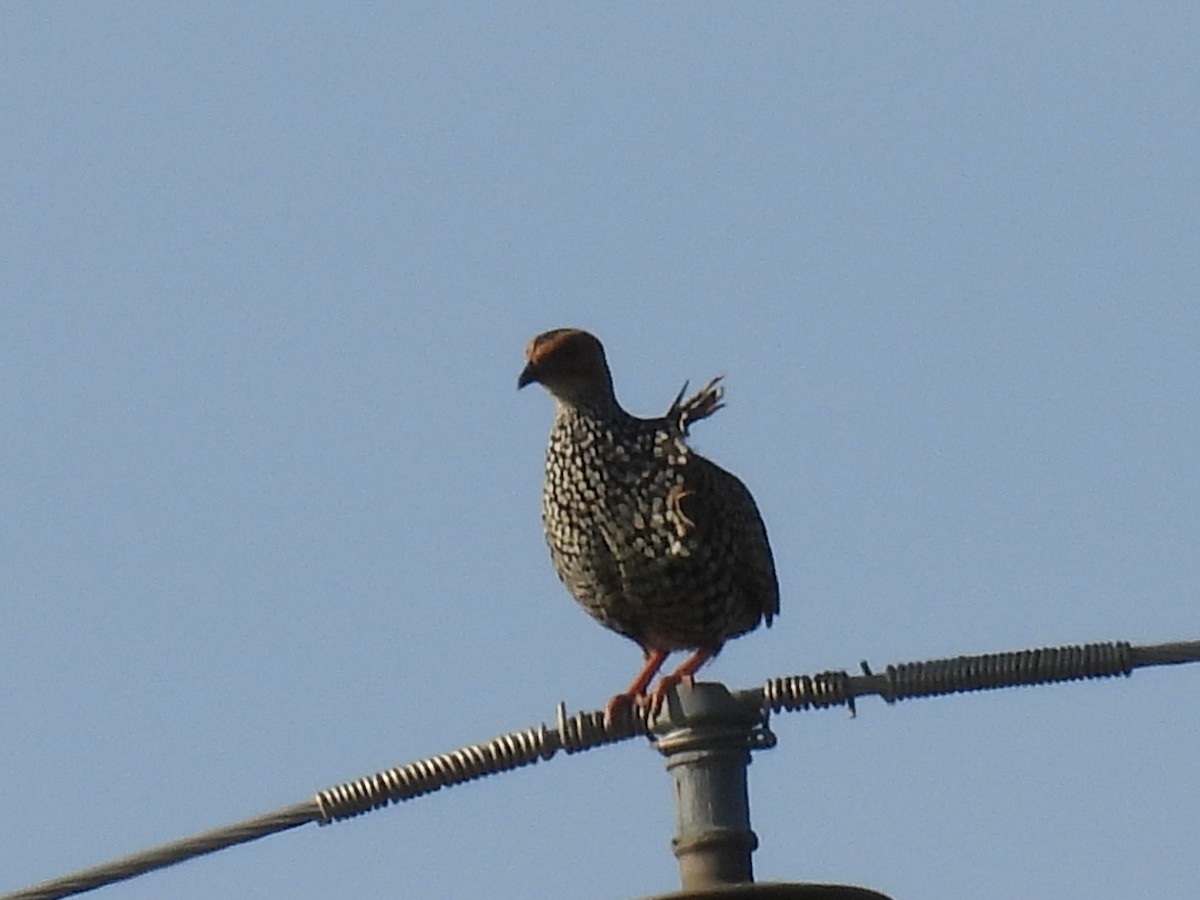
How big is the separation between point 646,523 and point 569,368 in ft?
1.91

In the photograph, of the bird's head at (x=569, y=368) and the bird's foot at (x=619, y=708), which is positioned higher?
the bird's head at (x=569, y=368)

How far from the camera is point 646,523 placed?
8.33 metres

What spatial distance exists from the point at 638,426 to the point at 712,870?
136 inches

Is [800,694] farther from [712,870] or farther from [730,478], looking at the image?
[730,478]

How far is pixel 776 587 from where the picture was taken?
8680 mm

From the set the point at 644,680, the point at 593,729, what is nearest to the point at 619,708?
the point at 593,729

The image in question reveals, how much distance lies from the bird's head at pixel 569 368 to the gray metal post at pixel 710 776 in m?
3.09

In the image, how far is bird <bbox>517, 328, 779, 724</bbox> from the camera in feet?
27.0

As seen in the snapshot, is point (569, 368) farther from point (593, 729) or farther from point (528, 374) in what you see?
point (593, 729)

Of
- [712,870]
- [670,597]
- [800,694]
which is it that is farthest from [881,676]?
[670,597]

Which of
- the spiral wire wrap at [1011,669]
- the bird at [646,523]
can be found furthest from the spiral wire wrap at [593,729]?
the bird at [646,523]

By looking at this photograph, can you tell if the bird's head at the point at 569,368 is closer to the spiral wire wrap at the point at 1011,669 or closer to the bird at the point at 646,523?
the bird at the point at 646,523

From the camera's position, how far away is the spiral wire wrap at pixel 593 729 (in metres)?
5.52

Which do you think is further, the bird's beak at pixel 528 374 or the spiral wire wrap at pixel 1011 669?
the bird's beak at pixel 528 374
